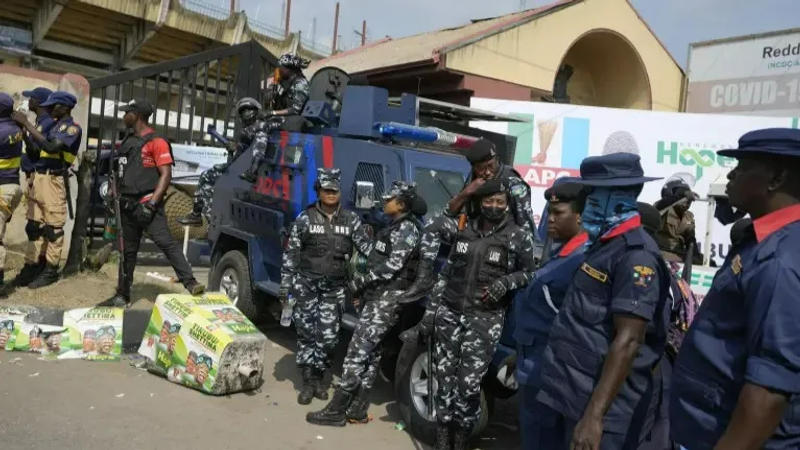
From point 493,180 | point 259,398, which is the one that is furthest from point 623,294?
point 259,398

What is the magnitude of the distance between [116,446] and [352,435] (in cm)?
148

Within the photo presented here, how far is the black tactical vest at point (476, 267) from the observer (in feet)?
12.9

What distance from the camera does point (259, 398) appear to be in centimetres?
503

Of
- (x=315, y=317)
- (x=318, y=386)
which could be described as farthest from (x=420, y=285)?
(x=318, y=386)

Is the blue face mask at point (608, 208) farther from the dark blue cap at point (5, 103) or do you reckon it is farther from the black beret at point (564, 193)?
the dark blue cap at point (5, 103)

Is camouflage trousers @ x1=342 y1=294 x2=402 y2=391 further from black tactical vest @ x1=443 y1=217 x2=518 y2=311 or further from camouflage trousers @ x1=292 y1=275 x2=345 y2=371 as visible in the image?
black tactical vest @ x1=443 y1=217 x2=518 y2=311

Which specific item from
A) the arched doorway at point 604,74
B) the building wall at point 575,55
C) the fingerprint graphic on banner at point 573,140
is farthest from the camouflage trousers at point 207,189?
the arched doorway at point 604,74

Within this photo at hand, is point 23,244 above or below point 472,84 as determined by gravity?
below

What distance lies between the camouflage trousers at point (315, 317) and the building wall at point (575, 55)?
8045mm

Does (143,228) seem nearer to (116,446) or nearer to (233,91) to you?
(116,446)

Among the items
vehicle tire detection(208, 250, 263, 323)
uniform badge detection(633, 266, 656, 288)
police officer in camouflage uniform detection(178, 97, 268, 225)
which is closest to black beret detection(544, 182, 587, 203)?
uniform badge detection(633, 266, 656, 288)

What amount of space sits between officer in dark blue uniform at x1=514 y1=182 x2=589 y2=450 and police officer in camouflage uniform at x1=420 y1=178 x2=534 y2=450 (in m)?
0.45

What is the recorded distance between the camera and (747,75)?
12320 mm

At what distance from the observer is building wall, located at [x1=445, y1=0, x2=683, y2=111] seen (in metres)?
12.9
